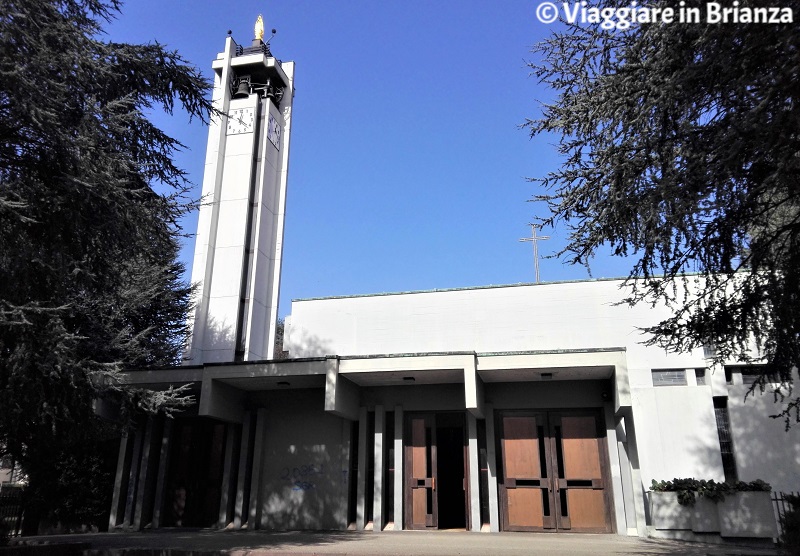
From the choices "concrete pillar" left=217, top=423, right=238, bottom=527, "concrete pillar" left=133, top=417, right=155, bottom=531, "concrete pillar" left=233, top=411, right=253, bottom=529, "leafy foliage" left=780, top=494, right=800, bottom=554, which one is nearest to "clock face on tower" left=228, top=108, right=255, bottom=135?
"concrete pillar" left=133, top=417, right=155, bottom=531

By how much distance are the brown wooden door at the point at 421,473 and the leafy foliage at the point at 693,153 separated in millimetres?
7454

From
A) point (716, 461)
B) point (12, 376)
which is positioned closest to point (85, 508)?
point (12, 376)

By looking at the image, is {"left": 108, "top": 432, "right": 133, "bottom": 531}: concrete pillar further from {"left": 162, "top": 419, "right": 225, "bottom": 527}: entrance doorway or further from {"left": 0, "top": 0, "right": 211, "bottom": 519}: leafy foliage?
{"left": 0, "top": 0, "right": 211, "bottom": 519}: leafy foliage

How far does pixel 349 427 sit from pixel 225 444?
3.43 m

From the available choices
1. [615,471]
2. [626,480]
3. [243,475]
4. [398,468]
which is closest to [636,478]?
[626,480]

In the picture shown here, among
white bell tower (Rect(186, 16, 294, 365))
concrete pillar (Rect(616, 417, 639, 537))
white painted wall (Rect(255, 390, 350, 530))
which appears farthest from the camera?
white bell tower (Rect(186, 16, 294, 365))

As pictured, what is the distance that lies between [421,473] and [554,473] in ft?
10.4

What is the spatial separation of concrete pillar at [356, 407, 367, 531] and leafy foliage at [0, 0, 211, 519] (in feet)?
20.8

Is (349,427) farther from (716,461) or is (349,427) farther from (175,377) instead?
(716,461)

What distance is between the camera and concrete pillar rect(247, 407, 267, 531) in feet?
50.6

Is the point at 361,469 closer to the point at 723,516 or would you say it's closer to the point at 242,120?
the point at 723,516

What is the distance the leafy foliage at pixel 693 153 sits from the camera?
6.31 m

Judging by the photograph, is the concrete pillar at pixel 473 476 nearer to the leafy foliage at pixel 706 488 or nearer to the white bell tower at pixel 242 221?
the leafy foliage at pixel 706 488

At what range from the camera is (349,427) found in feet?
51.4
